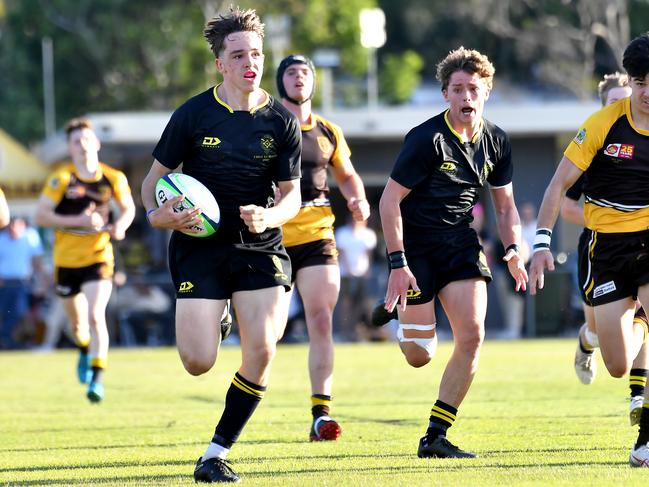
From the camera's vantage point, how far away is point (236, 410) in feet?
24.4

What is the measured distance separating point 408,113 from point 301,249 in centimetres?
1676

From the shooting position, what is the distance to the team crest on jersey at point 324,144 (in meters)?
10.1

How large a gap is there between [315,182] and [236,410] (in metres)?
3.08

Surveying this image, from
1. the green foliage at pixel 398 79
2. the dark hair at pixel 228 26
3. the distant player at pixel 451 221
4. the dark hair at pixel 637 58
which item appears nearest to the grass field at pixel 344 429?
the distant player at pixel 451 221

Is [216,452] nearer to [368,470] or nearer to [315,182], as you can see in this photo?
[368,470]

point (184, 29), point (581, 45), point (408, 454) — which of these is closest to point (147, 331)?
point (408, 454)

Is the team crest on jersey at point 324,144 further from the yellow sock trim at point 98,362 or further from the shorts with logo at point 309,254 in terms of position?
the yellow sock trim at point 98,362

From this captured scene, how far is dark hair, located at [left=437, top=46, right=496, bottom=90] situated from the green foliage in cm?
4204

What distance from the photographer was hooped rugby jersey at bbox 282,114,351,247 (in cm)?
998

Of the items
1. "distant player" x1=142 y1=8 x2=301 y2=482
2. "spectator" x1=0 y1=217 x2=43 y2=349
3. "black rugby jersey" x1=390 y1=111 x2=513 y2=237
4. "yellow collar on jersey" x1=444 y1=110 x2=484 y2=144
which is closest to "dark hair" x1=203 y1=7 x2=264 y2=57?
"distant player" x1=142 y1=8 x2=301 y2=482

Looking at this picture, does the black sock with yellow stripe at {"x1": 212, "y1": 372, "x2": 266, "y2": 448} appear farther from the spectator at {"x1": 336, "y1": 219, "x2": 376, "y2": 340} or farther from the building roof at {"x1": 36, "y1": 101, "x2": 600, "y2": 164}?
the building roof at {"x1": 36, "y1": 101, "x2": 600, "y2": 164}

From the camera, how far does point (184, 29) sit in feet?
152

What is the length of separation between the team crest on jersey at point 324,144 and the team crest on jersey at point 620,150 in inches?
111

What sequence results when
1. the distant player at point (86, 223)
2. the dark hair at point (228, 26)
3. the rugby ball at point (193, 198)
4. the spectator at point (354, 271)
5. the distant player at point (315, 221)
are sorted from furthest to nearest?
the spectator at point (354, 271), the distant player at point (86, 223), the distant player at point (315, 221), the dark hair at point (228, 26), the rugby ball at point (193, 198)
